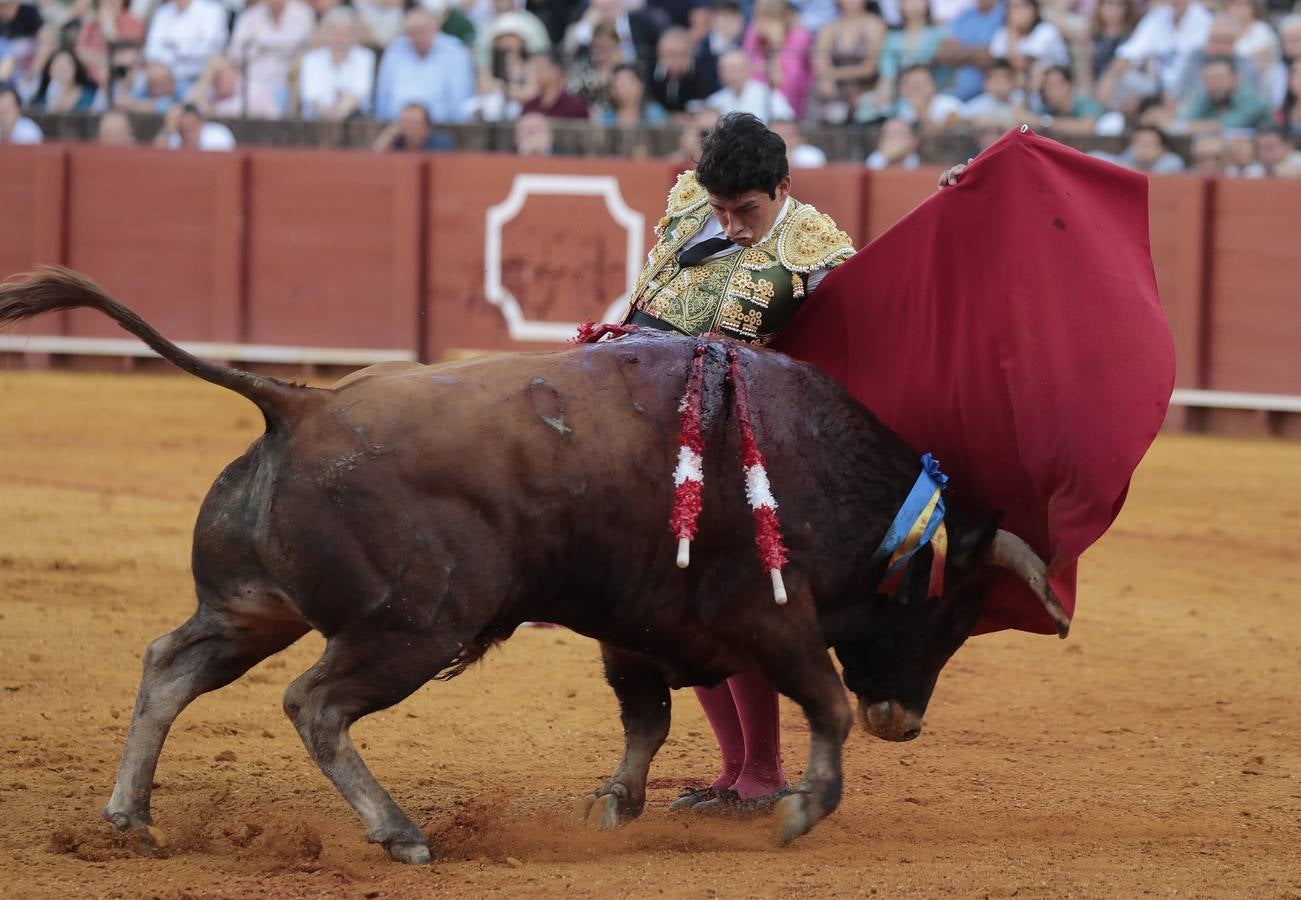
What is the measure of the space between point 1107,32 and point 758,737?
7.07 metres

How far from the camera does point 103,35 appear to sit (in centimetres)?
1219

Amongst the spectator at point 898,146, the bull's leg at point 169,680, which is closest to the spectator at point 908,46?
the spectator at point 898,146

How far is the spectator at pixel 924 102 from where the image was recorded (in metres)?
9.85

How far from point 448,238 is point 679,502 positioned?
7830 millimetres

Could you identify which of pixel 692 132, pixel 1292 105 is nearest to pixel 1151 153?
pixel 1292 105

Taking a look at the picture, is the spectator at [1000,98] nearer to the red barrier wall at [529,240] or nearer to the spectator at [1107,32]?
the spectator at [1107,32]

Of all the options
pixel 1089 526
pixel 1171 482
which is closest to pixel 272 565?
pixel 1089 526

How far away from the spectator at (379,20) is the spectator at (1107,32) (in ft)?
14.6

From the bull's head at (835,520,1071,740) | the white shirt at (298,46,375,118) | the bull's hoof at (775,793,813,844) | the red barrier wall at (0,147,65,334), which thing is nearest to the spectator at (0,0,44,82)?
the red barrier wall at (0,147,65,334)

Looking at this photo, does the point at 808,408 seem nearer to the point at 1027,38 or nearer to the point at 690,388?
the point at 690,388

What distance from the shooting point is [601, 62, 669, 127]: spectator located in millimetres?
10562

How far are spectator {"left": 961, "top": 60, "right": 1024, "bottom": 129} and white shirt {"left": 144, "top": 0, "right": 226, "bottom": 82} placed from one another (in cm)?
513

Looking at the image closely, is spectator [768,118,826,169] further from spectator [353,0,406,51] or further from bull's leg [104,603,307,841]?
bull's leg [104,603,307,841]

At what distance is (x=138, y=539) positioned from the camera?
21.2 ft
